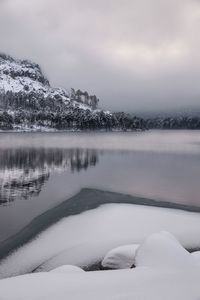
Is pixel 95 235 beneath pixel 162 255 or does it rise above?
beneath

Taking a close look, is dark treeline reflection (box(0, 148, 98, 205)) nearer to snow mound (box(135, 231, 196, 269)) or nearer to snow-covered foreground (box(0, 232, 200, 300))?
snow mound (box(135, 231, 196, 269))

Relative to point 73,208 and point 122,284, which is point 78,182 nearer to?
point 73,208

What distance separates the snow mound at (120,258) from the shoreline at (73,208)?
491 centimetres

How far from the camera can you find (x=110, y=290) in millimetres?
8680

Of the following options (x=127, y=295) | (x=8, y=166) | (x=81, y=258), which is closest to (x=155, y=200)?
(x=81, y=258)

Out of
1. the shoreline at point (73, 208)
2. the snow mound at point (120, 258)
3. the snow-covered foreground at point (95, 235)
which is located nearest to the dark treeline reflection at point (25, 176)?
the shoreline at point (73, 208)

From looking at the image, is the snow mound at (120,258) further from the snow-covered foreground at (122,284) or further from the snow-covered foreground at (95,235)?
the snow-covered foreground at (122,284)

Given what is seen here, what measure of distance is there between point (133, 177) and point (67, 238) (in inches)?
1014

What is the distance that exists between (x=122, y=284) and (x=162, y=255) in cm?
260

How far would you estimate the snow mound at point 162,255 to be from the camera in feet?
35.6

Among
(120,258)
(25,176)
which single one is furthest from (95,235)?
(25,176)

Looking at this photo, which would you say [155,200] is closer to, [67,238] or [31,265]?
[67,238]

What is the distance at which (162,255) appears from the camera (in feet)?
36.8

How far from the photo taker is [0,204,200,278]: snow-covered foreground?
14.8 m
